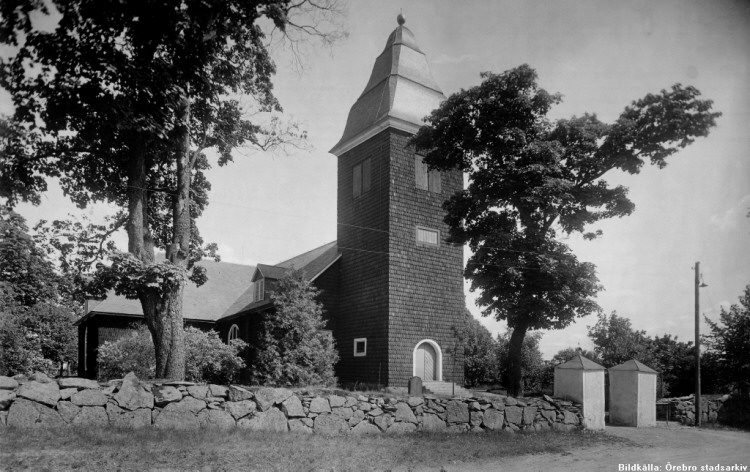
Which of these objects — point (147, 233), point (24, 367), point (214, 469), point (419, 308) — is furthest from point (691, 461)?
point (24, 367)

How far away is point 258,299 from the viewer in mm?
28656

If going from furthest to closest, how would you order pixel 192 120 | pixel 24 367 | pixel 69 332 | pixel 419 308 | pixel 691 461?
pixel 69 332 < pixel 24 367 < pixel 419 308 < pixel 192 120 < pixel 691 461

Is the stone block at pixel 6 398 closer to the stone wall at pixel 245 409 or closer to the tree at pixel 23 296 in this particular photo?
the stone wall at pixel 245 409

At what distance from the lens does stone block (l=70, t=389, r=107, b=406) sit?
10.8 m

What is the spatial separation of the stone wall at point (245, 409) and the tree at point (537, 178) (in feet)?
8.13

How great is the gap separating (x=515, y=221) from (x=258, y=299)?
15670mm

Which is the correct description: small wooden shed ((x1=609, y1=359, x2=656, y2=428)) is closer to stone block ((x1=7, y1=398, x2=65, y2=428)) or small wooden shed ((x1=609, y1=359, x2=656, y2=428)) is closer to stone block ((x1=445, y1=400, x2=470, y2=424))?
stone block ((x1=445, y1=400, x2=470, y2=424))

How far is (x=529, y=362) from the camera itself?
34.7 m

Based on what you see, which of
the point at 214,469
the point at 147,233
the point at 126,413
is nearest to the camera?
the point at 214,469

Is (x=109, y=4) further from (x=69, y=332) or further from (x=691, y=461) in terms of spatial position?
(x=69, y=332)

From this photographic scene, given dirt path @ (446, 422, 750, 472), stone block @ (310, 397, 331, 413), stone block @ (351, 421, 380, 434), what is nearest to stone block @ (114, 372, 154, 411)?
stone block @ (310, 397, 331, 413)

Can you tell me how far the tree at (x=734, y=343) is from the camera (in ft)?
79.2

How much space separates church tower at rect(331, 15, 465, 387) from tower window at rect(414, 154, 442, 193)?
0.16 feet

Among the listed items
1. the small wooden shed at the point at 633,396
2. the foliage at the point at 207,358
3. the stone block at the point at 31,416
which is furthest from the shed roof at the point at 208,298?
the small wooden shed at the point at 633,396
